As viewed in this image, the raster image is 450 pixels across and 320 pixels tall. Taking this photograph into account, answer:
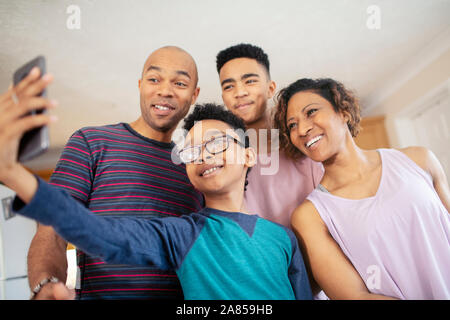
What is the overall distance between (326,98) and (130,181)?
1.71 ft

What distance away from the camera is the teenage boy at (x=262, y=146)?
861 mm

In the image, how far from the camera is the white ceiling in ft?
3.78

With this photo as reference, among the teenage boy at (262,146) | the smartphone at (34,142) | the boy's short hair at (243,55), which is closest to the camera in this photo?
the smartphone at (34,142)

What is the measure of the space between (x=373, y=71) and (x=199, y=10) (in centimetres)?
130

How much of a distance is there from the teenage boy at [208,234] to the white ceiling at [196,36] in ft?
1.55

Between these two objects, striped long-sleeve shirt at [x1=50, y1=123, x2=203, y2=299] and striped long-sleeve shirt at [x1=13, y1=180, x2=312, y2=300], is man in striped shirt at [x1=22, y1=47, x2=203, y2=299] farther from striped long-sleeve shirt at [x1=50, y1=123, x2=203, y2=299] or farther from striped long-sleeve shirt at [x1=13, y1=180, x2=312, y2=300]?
striped long-sleeve shirt at [x1=13, y1=180, x2=312, y2=300]

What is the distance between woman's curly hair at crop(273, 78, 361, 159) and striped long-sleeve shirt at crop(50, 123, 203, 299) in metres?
0.30

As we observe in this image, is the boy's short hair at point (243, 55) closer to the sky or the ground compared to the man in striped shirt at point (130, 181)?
closer to the sky

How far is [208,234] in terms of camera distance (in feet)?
1.92

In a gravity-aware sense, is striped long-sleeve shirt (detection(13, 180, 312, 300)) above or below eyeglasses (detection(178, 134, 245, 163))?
below

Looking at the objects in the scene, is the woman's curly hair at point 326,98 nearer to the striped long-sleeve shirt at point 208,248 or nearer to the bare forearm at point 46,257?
the striped long-sleeve shirt at point 208,248

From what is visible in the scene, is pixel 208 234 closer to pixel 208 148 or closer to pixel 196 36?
pixel 208 148

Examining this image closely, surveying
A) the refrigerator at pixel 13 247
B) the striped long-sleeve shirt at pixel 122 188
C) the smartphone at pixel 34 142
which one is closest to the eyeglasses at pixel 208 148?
the striped long-sleeve shirt at pixel 122 188

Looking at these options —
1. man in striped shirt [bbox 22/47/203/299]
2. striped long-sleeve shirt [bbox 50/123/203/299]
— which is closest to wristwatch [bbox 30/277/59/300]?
man in striped shirt [bbox 22/47/203/299]
